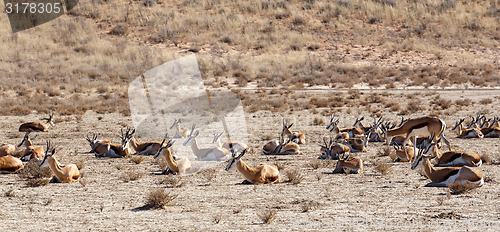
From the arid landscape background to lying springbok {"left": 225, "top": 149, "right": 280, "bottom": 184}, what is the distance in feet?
0.85

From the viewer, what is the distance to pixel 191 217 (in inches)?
362

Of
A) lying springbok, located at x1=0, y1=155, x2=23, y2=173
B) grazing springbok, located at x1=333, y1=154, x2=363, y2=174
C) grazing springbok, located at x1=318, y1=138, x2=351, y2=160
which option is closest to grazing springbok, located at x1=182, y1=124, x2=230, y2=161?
grazing springbok, located at x1=318, y1=138, x2=351, y2=160

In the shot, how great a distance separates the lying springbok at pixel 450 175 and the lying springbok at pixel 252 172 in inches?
106

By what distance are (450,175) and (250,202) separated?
12.2 ft

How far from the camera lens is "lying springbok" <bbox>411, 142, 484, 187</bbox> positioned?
10.6 metres

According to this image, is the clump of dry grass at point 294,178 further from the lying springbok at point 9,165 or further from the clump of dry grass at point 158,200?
the lying springbok at point 9,165

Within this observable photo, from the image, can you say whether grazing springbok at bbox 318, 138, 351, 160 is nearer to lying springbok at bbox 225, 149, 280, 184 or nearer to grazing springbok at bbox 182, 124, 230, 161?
grazing springbok at bbox 182, 124, 230, 161

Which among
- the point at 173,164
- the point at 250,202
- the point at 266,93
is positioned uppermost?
the point at 250,202

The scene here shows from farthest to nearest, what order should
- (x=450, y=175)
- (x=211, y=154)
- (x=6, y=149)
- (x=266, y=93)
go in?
(x=266, y=93) < (x=6, y=149) < (x=211, y=154) < (x=450, y=175)

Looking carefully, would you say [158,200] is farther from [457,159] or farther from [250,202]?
[457,159]

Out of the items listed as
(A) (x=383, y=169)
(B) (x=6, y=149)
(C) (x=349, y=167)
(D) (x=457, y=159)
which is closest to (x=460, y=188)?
(A) (x=383, y=169)

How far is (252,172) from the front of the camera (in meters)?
11.6

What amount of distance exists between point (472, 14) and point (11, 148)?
5425 centimetres

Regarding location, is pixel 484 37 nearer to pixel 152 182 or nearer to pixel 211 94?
pixel 211 94
